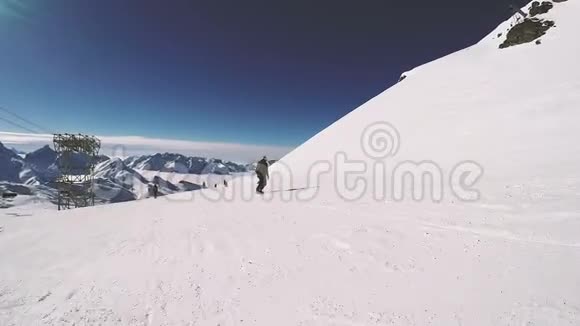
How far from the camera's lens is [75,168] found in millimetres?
40156

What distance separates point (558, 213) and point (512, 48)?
39871 millimetres

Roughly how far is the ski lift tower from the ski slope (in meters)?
32.3

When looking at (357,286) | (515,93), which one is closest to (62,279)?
(357,286)

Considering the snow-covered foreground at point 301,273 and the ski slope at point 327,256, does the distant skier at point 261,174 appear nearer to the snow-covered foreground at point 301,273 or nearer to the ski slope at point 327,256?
the ski slope at point 327,256

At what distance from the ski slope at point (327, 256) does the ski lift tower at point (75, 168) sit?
3233 centimetres

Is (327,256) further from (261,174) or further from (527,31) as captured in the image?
(527,31)

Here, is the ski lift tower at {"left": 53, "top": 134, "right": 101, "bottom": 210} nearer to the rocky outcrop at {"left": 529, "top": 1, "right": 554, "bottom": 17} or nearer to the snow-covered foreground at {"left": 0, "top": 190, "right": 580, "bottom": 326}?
the snow-covered foreground at {"left": 0, "top": 190, "right": 580, "bottom": 326}

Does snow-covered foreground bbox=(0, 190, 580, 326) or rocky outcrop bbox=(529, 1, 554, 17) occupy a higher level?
rocky outcrop bbox=(529, 1, 554, 17)

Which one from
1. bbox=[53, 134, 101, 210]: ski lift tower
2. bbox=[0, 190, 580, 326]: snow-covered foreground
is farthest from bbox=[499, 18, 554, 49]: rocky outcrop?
bbox=[53, 134, 101, 210]: ski lift tower

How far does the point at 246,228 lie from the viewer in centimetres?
895

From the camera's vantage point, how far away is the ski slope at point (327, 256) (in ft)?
14.7

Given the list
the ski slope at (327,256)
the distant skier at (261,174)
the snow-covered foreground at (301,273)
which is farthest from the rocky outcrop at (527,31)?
the snow-covered foreground at (301,273)

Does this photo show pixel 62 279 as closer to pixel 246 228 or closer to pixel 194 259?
pixel 194 259

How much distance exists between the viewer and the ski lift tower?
37.5 meters
